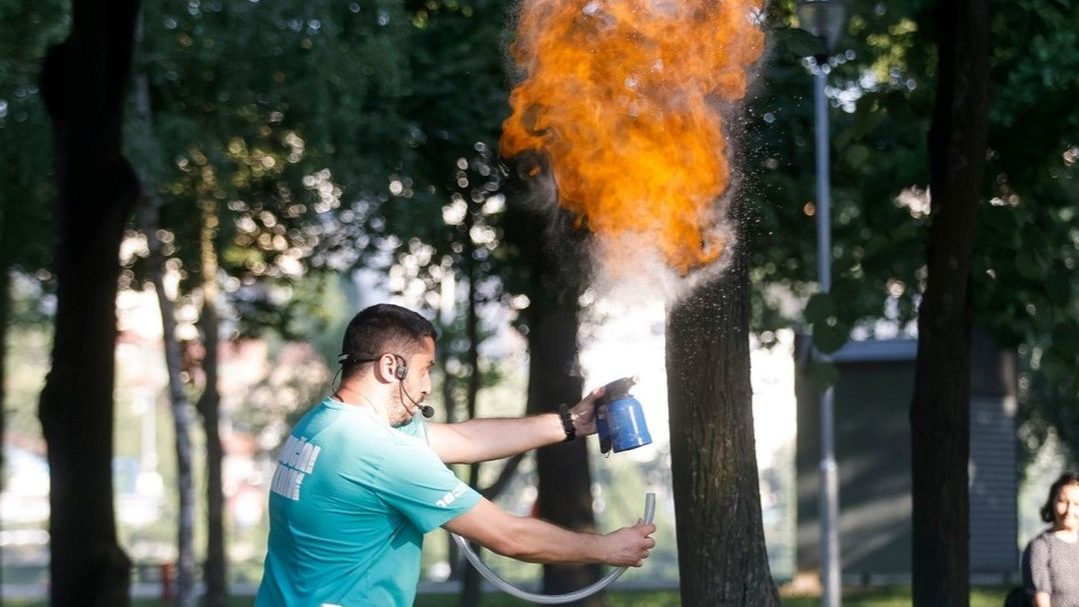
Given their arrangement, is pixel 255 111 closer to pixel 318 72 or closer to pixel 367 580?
pixel 318 72

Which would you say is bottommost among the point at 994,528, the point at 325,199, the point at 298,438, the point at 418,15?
the point at 994,528

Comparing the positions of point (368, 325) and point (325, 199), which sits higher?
point (325, 199)

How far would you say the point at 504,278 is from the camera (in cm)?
2164

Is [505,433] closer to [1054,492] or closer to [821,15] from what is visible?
[1054,492]

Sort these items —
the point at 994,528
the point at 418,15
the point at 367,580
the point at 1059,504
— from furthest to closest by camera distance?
the point at 994,528 → the point at 418,15 → the point at 1059,504 → the point at 367,580

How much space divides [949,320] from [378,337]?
234 inches

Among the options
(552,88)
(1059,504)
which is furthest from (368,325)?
(1059,504)

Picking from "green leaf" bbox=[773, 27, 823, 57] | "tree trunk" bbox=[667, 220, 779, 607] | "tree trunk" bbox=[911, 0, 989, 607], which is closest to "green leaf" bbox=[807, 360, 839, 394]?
"tree trunk" bbox=[911, 0, 989, 607]

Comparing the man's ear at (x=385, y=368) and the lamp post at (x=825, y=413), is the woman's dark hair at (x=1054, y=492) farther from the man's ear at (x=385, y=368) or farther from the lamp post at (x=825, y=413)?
the lamp post at (x=825, y=413)

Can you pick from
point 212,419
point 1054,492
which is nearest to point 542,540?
point 1054,492

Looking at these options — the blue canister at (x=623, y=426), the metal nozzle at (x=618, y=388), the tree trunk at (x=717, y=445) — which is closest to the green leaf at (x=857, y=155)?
the tree trunk at (x=717, y=445)

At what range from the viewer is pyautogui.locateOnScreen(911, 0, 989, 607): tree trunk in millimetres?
10438

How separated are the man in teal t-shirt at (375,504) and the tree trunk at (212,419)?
16.9 m

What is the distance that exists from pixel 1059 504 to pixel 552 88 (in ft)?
12.3
